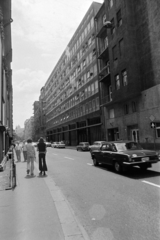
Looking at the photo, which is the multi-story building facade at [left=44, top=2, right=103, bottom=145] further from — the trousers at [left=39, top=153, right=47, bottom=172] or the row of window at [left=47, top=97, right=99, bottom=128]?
the trousers at [left=39, top=153, right=47, bottom=172]

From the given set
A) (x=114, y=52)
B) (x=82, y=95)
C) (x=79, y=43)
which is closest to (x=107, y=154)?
(x=114, y=52)

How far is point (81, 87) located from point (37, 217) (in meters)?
36.5

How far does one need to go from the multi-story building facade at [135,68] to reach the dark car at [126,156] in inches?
370

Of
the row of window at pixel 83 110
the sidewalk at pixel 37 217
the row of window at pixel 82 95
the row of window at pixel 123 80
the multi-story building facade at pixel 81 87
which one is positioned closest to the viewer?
the sidewalk at pixel 37 217

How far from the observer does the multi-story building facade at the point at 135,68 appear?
63.6ft

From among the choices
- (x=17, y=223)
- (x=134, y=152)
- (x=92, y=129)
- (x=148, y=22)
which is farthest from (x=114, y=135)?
(x=17, y=223)

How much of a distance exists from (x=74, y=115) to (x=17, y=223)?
1573 inches

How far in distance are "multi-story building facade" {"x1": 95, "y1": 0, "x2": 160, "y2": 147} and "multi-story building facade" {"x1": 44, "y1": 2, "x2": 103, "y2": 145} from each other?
23.5 ft

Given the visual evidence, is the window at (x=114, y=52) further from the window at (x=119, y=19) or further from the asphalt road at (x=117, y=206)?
the asphalt road at (x=117, y=206)

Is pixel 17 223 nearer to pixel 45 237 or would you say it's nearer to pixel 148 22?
pixel 45 237

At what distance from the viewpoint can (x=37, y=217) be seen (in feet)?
13.5

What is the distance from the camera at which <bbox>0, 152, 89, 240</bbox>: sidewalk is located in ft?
11.0

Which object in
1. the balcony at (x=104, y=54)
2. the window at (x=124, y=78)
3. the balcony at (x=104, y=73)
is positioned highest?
the balcony at (x=104, y=54)

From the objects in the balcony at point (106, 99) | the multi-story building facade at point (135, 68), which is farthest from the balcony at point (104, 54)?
the balcony at point (106, 99)
